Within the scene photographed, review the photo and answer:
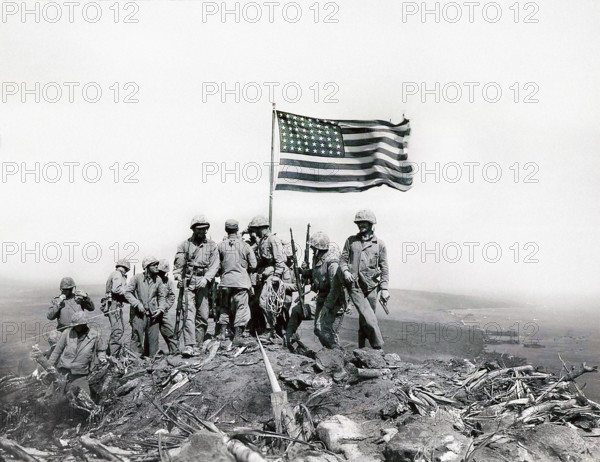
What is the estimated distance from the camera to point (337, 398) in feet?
26.1

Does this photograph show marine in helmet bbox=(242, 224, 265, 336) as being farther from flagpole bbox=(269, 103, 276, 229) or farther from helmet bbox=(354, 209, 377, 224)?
helmet bbox=(354, 209, 377, 224)

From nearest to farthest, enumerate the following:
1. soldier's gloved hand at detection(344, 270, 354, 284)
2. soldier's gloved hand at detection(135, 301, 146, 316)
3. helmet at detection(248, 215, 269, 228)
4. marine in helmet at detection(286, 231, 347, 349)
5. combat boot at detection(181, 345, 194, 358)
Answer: soldier's gloved hand at detection(344, 270, 354, 284) < combat boot at detection(181, 345, 194, 358) < marine in helmet at detection(286, 231, 347, 349) < soldier's gloved hand at detection(135, 301, 146, 316) < helmet at detection(248, 215, 269, 228)

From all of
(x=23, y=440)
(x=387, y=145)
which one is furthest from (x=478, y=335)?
(x=23, y=440)

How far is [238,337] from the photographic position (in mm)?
10781

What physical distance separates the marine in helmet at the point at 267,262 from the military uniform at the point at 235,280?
0.27 m

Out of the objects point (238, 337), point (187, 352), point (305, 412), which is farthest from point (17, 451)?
point (238, 337)

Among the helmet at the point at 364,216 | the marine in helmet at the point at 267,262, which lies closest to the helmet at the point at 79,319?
the marine in helmet at the point at 267,262

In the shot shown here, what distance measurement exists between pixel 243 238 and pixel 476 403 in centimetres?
566

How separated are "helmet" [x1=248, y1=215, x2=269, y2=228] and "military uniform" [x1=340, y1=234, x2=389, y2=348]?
6.89ft

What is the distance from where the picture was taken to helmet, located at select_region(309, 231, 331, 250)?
35.8 ft

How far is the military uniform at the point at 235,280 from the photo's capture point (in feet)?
36.3

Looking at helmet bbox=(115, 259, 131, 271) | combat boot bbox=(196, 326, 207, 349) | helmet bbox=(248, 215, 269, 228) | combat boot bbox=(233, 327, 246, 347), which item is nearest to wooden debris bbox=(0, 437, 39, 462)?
combat boot bbox=(233, 327, 246, 347)

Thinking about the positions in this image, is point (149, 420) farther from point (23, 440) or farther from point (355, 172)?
point (355, 172)

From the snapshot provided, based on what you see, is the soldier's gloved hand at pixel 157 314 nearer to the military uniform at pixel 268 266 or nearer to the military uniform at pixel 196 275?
the military uniform at pixel 196 275
